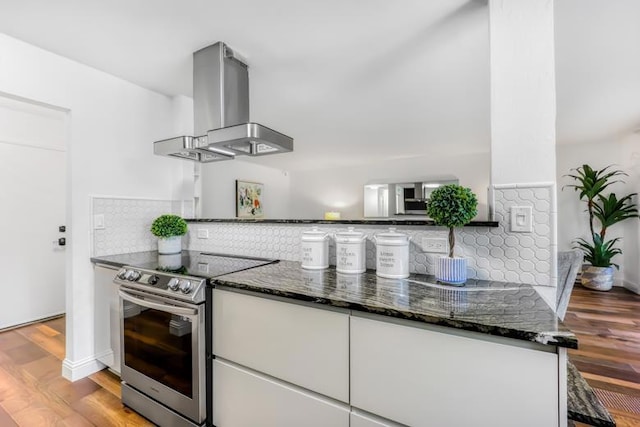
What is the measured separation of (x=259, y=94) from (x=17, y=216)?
2.63 metres

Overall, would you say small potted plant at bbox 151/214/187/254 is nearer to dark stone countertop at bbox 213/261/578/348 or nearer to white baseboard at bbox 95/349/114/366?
white baseboard at bbox 95/349/114/366

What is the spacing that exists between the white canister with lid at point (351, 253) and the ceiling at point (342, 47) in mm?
1194

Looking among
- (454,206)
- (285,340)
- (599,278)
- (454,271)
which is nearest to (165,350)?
(285,340)

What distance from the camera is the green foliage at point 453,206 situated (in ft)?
4.10

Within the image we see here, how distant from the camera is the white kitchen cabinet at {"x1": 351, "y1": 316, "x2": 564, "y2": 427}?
796mm

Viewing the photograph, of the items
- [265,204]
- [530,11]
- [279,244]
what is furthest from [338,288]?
[265,204]

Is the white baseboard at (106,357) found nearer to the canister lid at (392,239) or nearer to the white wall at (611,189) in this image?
the canister lid at (392,239)

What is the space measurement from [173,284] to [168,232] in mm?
871

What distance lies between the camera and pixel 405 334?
959 millimetres

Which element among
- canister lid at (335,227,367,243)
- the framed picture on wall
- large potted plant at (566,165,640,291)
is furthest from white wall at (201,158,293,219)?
large potted plant at (566,165,640,291)

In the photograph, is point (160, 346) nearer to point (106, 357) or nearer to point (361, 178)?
point (106, 357)

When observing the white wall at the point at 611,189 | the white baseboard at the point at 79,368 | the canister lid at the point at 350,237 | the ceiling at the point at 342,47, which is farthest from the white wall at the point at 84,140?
the white wall at the point at 611,189

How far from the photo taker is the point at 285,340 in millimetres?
1190

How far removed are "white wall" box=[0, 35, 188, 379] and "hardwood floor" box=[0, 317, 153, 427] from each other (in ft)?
0.48
